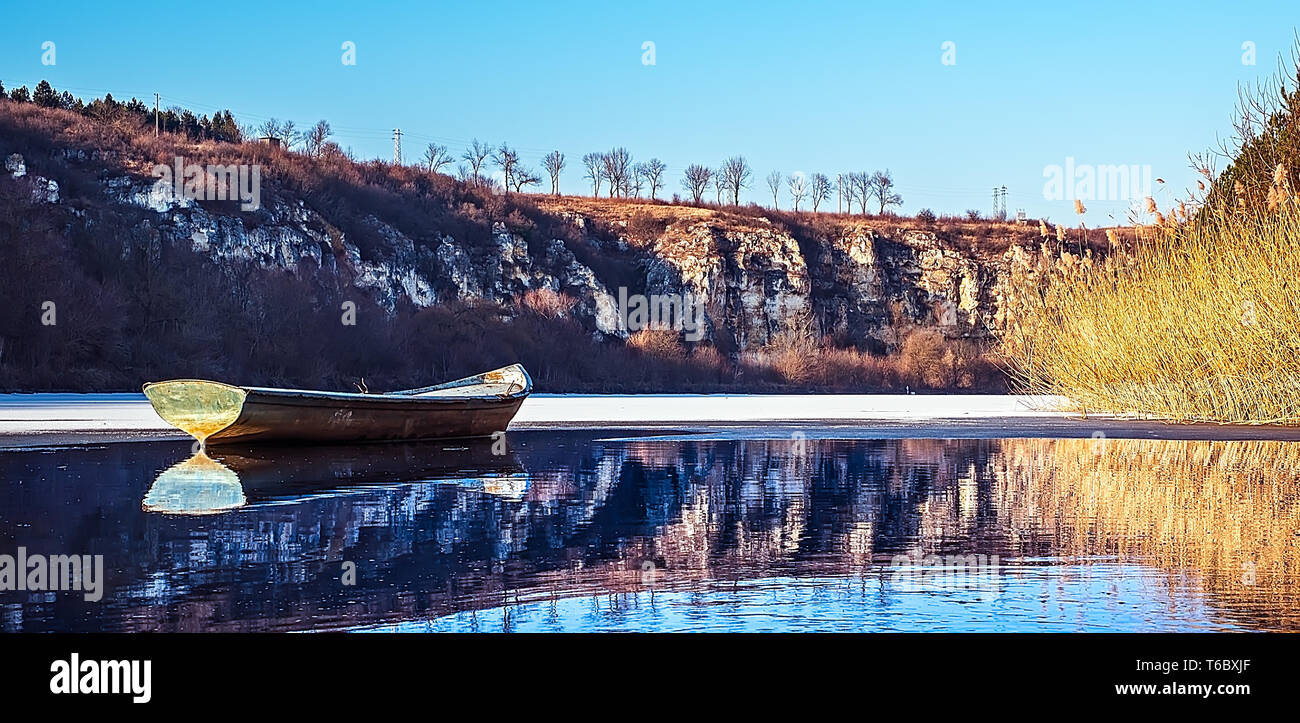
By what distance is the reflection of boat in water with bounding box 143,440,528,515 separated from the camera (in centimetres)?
1144

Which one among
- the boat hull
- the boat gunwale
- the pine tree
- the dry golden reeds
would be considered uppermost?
the pine tree

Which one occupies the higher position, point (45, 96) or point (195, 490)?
point (45, 96)

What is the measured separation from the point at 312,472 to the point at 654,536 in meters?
6.00

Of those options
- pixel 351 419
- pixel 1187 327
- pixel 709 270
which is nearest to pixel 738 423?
pixel 1187 327

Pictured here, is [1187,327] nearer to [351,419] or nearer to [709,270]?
[351,419]

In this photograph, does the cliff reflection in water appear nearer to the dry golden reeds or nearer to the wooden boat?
the wooden boat

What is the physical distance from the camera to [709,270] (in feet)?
266

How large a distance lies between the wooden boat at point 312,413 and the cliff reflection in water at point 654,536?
1.11 m

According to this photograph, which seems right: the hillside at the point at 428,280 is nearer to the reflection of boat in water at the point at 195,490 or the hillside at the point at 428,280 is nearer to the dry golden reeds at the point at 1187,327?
the dry golden reeds at the point at 1187,327

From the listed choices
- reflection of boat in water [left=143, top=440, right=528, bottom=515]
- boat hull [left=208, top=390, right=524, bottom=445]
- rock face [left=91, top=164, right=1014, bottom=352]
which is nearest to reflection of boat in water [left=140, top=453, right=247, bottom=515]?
reflection of boat in water [left=143, top=440, right=528, bottom=515]

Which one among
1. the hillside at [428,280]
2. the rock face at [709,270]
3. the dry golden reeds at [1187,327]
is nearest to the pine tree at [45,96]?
the hillside at [428,280]

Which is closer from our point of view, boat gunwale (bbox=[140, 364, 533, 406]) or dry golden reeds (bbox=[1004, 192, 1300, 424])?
boat gunwale (bbox=[140, 364, 533, 406])

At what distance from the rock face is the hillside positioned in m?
0.14
